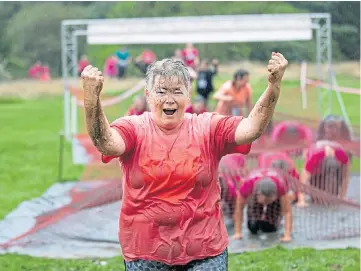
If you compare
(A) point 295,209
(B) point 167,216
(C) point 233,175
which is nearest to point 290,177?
(C) point 233,175

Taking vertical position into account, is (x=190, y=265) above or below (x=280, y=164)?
above

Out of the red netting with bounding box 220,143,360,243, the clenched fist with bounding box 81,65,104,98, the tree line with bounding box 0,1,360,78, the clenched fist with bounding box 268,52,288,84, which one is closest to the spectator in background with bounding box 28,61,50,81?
the tree line with bounding box 0,1,360,78

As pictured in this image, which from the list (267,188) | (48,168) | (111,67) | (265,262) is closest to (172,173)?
(265,262)

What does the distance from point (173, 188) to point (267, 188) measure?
4.19 m

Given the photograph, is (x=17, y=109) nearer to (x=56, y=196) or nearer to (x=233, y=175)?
(x=56, y=196)

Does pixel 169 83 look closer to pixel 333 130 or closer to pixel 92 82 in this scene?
pixel 92 82

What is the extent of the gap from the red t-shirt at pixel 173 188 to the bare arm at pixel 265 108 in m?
0.06

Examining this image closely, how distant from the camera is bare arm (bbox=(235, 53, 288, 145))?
135 inches

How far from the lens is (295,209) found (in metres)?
9.46

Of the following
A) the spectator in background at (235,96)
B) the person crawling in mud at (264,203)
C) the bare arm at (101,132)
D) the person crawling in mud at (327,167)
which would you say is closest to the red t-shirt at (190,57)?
the spectator in background at (235,96)

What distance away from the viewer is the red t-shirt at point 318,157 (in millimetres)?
9211

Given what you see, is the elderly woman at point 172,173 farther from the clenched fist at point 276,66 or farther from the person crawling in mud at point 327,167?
the person crawling in mud at point 327,167

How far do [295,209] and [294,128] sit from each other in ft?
7.93

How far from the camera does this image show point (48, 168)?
13.6m
